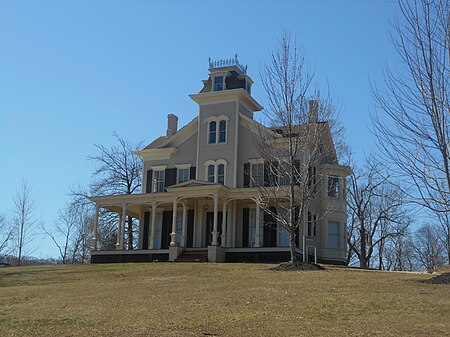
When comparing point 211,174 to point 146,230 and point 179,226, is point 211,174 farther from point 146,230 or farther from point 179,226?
point 146,230

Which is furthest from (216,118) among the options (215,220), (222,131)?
(215,220)

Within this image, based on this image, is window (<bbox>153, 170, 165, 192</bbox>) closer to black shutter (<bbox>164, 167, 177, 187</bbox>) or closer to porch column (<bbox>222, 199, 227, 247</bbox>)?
black shutter (<bbox>164, 167, 177, 187</bbox>)

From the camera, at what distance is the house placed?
33.7 m

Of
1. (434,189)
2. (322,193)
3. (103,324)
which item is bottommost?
(103,324)

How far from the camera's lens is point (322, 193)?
3744cm

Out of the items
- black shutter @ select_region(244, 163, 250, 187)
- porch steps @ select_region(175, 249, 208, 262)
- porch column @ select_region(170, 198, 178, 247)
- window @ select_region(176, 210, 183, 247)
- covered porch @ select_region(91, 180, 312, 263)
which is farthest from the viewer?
window @ select_region(176, 210, 183, 247)

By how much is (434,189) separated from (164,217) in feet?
85.9

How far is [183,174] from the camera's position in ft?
124

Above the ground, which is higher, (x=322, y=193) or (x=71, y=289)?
(x=322, y=193)

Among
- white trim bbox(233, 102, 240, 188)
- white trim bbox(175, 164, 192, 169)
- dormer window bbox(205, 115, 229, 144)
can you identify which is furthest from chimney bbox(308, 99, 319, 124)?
white trim bbox(175, 164, 192, 169)

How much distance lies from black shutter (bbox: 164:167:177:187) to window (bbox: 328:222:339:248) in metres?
9.97

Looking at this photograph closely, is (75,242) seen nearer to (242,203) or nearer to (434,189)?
(242,203)

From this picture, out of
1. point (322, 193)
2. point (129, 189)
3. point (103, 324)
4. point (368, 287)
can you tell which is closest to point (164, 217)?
point (322, 193)

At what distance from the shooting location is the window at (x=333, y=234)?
3688 centimetres
